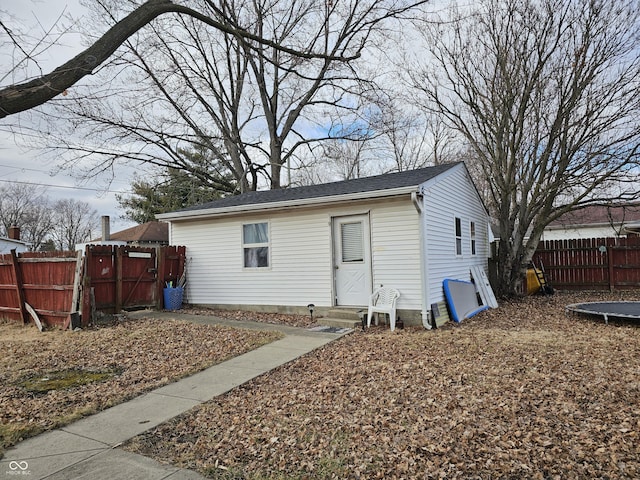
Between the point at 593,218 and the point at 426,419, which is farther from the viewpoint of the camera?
the point at 593,218

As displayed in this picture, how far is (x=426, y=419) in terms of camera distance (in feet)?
12.0

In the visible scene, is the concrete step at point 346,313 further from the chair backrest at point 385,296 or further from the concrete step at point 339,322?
the chair backrest at point 385,296

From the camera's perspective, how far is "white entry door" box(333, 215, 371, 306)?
881 centimetres

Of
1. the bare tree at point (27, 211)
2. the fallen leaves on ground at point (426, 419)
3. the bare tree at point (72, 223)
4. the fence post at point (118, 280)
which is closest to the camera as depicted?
the fallen leaves on ground at point (426, 419)

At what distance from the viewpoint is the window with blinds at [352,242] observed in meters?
8.94

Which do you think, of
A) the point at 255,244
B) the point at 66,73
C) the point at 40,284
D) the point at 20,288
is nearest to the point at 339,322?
the point at 255,244

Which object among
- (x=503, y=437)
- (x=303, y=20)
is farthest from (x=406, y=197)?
(x=303, y=20)

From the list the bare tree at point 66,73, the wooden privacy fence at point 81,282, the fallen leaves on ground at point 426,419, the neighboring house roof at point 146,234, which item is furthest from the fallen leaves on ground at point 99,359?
the neighboring house roof at point 146,234

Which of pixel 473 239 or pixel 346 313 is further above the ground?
pixel 473 239

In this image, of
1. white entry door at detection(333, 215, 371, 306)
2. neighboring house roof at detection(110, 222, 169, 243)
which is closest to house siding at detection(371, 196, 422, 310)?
white entry door at detection(333, 215, 371, 306)

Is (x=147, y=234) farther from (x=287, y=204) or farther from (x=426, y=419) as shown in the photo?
(x=426, y=419)

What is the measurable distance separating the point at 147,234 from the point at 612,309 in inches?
1042

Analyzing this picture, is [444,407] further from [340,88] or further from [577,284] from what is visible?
[340,88]

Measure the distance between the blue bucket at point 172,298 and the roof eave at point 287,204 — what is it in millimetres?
2045
